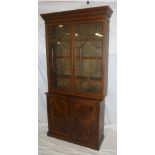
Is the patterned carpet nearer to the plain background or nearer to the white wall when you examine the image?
the white wall

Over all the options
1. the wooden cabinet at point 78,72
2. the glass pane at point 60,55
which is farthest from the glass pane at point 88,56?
the glass pane at point 60,55

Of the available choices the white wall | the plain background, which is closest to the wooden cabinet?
the white wall

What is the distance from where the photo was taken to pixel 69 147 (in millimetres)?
2217

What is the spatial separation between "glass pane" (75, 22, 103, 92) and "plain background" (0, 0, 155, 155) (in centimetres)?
149

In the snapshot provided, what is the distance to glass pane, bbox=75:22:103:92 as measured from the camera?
2.05 metres

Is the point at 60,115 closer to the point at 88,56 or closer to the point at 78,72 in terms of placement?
the point at 78,72
